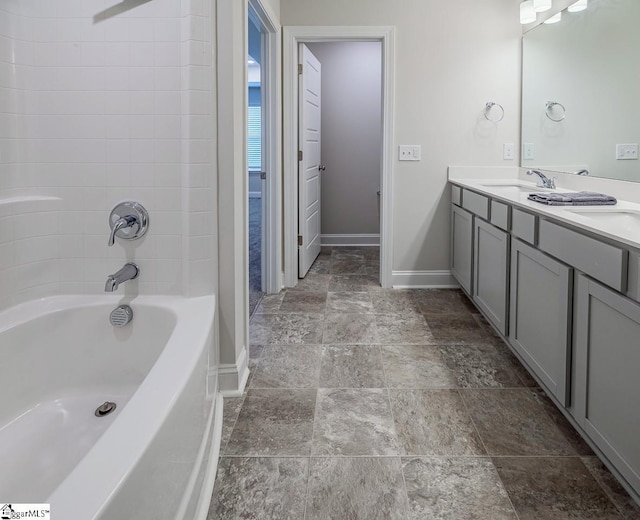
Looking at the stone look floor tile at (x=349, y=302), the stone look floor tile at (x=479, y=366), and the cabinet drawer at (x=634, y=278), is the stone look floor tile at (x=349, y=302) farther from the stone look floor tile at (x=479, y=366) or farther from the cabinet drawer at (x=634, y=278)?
the cabinet drawer at (x=634, y=278)

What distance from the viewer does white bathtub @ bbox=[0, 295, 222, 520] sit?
1.09 m

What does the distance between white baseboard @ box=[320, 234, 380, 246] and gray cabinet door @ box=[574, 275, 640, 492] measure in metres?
4.51

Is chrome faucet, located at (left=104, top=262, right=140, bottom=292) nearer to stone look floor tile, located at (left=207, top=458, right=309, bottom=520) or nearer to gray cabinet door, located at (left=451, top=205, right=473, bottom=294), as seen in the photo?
stone look floor tile, located at (left=207, top=458, right=309, bottom=520)

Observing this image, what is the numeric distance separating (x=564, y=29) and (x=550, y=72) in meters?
0.28

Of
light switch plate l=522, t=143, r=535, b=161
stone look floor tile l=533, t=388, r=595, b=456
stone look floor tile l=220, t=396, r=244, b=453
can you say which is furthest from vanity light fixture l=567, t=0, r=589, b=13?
stone look floor tile l=220, t=396, r=244, b=453

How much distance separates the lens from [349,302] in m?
4.03

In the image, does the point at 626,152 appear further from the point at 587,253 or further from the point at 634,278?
the point at 634,278

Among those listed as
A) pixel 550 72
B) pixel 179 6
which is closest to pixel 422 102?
pixel 550 72

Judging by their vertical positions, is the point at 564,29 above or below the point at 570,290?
above

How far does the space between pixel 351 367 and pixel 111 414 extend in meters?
1.18

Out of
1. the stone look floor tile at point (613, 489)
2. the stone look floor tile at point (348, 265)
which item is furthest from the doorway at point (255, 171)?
the stone look floor tile at point (613, 489)

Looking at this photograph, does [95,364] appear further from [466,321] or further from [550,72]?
[550,72]

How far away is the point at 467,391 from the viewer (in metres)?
2.52

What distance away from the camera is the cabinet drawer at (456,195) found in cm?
405
